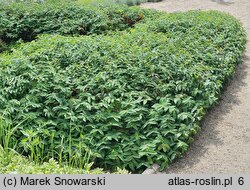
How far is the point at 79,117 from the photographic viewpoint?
14.5 ft

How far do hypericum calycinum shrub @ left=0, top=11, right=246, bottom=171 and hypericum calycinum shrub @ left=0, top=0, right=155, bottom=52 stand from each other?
1827 mm

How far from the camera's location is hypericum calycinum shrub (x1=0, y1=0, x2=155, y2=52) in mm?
7922

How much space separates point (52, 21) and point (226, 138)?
461 centimetres

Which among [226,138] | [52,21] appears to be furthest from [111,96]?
[52,21]

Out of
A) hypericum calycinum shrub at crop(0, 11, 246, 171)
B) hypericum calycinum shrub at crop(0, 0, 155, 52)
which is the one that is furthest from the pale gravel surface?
hypericum calycinum shrub at crop(0, 0, 155, 52)

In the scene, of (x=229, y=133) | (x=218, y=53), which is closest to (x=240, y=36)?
(x=218, y=53)

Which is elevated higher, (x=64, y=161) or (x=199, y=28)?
(x=199, y=28)

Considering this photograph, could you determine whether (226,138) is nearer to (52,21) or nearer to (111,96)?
(111,96)

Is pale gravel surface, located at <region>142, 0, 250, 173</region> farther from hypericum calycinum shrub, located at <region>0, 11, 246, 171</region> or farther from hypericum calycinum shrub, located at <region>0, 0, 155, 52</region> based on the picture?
hypericum calycinum shrub, located at <region>0, 0, 155, 52</region>

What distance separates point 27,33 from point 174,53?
11.8ft

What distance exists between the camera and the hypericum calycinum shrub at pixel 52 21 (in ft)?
26.0

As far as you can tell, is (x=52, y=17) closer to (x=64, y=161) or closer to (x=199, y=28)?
(x=199, y=28)

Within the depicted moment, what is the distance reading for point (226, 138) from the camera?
187 inches

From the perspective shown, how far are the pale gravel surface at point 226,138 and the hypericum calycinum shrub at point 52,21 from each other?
2.92m
